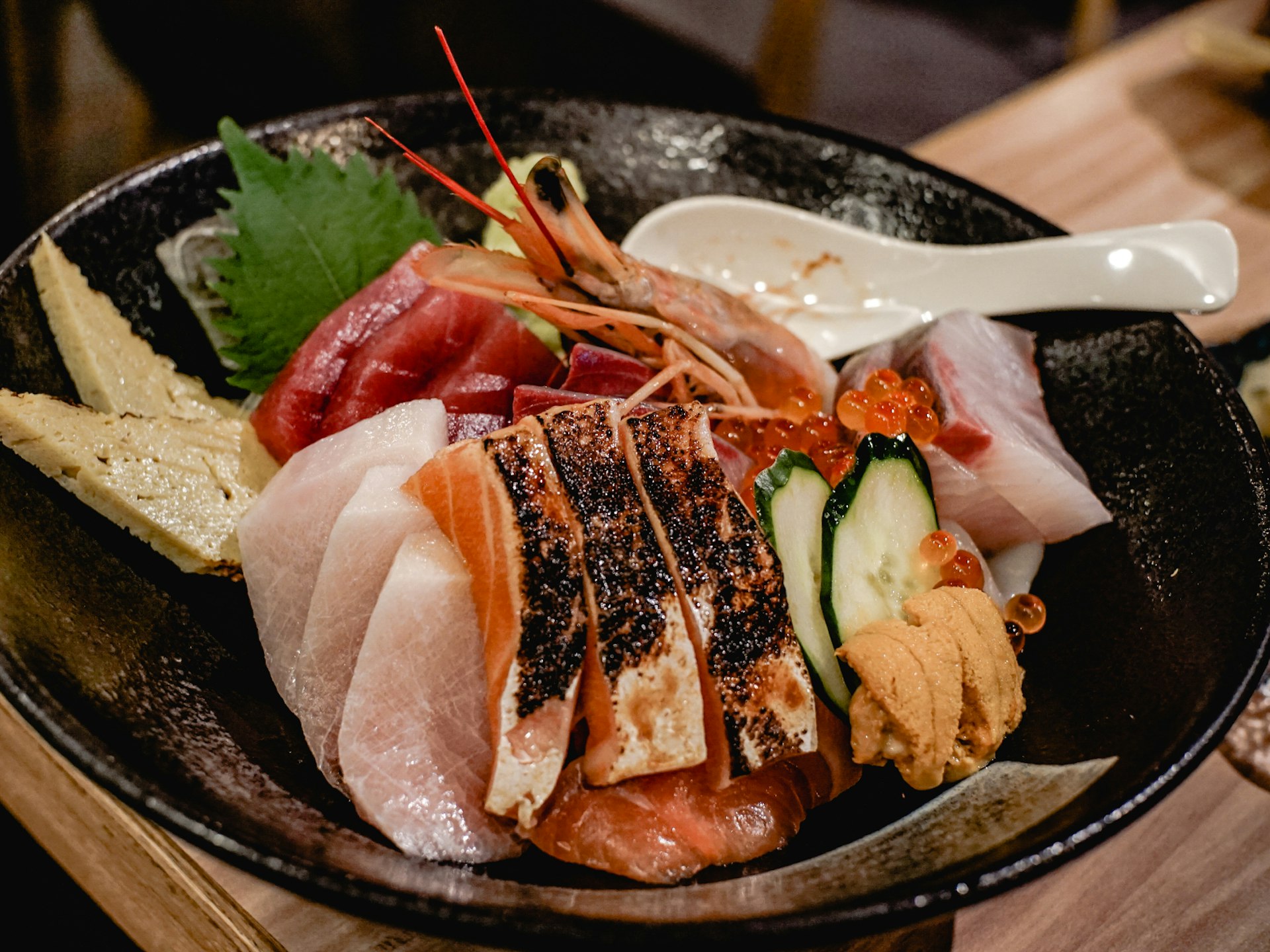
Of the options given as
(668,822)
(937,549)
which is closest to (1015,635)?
(937,549)

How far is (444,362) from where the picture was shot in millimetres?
1739

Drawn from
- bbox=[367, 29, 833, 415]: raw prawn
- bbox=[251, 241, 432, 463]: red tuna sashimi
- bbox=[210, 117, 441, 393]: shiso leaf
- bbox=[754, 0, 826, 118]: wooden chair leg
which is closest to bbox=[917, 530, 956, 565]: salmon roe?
bbox=[367, 29, 833, 415]: raw prawn

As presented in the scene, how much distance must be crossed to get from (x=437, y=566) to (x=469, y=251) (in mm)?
588

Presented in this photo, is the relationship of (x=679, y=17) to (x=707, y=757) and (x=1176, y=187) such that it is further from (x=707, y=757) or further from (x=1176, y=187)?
(x=707, y=757)

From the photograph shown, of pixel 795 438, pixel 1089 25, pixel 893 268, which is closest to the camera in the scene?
pixel 795 438

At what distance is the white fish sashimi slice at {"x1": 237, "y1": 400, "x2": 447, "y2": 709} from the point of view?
1412 mm

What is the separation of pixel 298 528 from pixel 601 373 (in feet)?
1.86

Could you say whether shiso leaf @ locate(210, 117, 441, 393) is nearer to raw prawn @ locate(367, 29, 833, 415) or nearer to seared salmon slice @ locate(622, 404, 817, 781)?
raw prawn @ locate(367, 29, 833, 415)

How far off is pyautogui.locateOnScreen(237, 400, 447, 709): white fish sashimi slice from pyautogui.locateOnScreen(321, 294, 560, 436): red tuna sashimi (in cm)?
20

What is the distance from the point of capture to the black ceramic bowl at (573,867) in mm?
1041

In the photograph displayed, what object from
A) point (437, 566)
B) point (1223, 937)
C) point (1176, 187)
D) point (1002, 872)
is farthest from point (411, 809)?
point (1176, 187)

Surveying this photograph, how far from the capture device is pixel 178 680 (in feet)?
4.44

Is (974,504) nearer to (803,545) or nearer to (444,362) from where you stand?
(803,545)

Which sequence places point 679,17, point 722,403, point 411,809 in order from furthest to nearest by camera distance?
1. point 679,17
2. point 722,403
3. point 411,809
